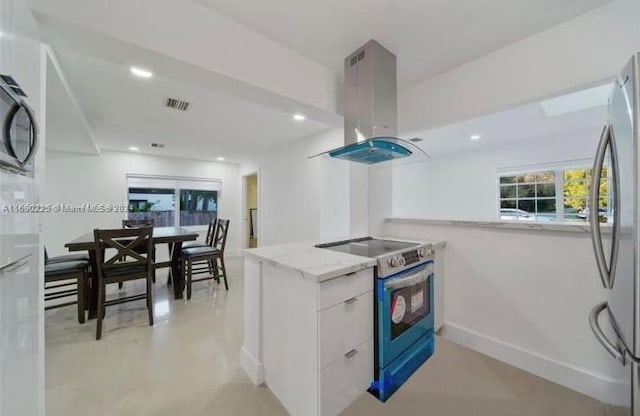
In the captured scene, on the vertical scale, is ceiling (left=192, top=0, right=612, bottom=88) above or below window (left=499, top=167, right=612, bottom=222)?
above

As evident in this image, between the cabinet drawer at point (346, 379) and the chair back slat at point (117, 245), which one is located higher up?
the chair back slat at point (117, 245)

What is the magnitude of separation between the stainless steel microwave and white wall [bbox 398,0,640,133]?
253 cm

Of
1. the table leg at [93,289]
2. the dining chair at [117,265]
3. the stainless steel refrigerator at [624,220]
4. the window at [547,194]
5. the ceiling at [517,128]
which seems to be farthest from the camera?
the window at [547,194]

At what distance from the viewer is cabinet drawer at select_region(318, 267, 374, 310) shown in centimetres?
122

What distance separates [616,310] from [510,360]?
123 cm

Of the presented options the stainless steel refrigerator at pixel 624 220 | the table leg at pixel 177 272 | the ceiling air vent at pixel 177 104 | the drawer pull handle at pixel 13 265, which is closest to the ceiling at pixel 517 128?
the stainless steel refrigerator at pixel 624 220

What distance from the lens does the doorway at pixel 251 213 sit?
620 centimetres

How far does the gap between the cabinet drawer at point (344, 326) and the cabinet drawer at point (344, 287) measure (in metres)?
0.03

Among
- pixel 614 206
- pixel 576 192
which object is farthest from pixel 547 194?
pixel 614 206

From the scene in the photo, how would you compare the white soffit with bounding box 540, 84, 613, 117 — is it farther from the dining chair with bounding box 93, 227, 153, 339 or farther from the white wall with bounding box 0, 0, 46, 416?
the dining chair with bounding box 93, 227, 153, 339

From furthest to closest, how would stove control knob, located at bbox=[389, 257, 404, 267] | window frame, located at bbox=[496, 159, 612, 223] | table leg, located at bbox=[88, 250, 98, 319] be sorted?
window frame, located at bbox=[496, 159, 612, 223], table leg, located at bbox=[88, 250, 98, 319], stove control knob, located at bbox=[389, 257, 404, 267]

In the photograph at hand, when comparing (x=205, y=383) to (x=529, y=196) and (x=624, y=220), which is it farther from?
(x=529, y=196)

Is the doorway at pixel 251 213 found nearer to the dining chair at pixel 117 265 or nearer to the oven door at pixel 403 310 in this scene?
the dining chair at pixel 117 265

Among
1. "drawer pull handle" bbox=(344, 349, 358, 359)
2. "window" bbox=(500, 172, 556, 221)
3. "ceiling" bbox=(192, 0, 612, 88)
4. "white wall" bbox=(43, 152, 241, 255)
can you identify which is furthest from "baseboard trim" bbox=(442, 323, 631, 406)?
"white wall" bbox=(43, 152, 241, 255)
